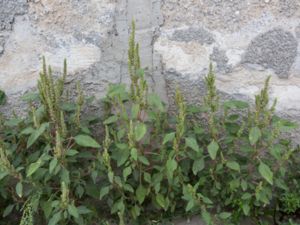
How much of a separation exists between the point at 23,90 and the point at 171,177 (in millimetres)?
927

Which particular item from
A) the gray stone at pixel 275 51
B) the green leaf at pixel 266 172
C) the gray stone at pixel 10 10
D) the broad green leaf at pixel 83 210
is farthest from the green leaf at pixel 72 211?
the gray stone at pixel 275 51

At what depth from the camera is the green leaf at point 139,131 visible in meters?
2.31

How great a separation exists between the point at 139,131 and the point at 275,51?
2.86 feet

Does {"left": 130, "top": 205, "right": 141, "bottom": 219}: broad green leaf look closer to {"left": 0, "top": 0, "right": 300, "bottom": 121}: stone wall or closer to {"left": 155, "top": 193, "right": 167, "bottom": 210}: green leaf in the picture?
{"left": 155, "top": 193, "right": 167, "bottom": 210}: green leaf

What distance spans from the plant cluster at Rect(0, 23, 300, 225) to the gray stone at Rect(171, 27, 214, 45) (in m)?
0.35

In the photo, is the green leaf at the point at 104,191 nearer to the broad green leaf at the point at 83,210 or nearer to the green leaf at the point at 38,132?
the broad green leaf at the point at 83,210

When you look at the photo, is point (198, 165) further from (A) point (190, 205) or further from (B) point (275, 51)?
(B) point (275, 51)

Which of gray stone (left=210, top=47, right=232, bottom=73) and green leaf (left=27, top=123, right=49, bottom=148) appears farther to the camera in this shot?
gray stone (left=210, top=47, right=232, bottom=73)

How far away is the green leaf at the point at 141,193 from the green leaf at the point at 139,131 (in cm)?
33

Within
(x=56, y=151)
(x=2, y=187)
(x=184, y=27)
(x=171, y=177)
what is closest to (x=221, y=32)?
(x=184, y=27)

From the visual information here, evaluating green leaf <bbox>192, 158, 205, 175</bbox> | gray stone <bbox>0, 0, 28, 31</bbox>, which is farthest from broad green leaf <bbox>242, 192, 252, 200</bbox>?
gray stone <bbox>0, 0, 28, 31</bbox>

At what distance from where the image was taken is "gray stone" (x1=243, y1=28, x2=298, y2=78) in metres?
2.70

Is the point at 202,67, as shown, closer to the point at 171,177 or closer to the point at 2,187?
the point at 171,177

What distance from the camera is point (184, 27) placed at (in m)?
2.71
